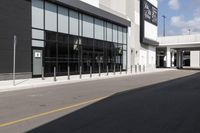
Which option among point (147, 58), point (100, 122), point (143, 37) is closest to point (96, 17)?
point (143, 37)

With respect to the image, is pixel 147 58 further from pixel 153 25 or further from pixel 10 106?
pixel 10 106

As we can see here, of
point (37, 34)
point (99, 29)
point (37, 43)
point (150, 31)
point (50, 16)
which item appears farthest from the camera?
point (150, 31)

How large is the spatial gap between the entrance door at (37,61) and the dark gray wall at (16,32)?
873 mm

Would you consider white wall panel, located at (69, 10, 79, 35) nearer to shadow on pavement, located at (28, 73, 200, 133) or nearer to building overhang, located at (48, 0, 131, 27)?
building overhang, located at (48, 0, 131, 27)

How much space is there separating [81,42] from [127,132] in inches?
1076

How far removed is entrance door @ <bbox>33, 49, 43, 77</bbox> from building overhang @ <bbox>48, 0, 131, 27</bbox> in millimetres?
4787

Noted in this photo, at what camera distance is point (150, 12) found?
204ft

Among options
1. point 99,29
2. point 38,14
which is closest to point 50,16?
point 38,14

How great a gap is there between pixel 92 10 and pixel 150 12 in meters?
28.2

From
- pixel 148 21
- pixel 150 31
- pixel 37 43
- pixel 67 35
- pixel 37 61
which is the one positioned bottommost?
pixel 37 61

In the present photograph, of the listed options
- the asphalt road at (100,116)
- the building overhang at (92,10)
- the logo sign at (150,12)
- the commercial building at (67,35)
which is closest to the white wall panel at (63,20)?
the commercial building at (67,35)

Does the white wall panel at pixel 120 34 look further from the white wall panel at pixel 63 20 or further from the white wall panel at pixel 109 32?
the white wall panel at pixel 63 20

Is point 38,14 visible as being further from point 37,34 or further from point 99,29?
point 99,29

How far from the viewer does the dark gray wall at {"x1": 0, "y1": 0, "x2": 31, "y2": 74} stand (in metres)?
23.6
